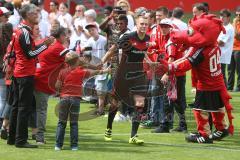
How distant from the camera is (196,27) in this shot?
1177 centimetres

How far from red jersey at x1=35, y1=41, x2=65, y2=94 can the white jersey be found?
28.0ft

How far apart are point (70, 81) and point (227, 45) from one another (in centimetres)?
927

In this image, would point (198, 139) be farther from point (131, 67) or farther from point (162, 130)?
point (131, 67)

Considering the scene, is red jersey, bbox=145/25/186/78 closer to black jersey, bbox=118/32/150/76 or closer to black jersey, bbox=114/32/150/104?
black jersey, bbox=114/32/150/104

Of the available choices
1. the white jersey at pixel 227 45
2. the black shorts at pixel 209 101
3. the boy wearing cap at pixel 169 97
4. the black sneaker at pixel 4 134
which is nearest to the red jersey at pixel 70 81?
the black sneaker at pixel 4 134

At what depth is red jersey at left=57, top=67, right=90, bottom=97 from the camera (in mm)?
11055

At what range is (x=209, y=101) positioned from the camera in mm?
12078

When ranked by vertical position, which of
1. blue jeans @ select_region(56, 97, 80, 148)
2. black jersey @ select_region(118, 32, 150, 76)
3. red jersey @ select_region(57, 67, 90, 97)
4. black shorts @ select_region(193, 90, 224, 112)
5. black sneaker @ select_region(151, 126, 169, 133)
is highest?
black jersey @ select_region(118, 32, 150, 76)

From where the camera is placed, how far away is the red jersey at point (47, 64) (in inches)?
453

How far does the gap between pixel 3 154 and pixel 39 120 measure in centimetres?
112

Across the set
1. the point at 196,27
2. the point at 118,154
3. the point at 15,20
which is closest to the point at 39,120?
the point at 118,154

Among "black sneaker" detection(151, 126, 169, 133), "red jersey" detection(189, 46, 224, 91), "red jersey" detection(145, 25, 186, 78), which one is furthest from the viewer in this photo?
"black sneaker" detection(151, 126, 169, 133)

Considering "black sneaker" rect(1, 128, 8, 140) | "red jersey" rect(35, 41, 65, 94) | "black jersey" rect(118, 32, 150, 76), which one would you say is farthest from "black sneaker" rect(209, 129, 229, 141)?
"black sneaker" rect(1, 128, 8, 140)

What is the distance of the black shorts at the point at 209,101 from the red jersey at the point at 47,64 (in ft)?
7.62
